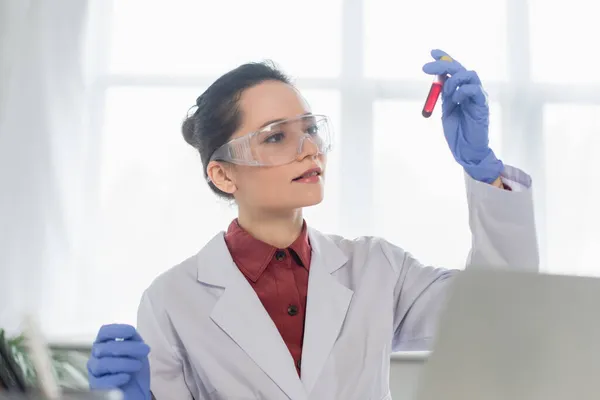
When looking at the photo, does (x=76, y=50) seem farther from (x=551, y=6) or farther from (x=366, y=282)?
(x=551, y=6)

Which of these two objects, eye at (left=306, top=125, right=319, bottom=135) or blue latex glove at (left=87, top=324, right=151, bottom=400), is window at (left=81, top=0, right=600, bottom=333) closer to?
eye at (left=306, top=125, right=319, bottom=135)

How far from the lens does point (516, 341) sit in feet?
1.67

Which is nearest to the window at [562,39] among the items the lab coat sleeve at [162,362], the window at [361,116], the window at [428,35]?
the window at [361,116]

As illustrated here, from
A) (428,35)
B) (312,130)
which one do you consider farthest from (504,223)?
(428,35)

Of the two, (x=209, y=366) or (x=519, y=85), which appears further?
(x=519, y=85)

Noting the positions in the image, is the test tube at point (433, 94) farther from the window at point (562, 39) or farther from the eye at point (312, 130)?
the window at point (562, 39)

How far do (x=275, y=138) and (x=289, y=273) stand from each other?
0.29 m

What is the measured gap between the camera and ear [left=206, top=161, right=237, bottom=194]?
159cm

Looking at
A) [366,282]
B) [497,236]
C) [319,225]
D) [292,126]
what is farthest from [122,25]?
[497,236]

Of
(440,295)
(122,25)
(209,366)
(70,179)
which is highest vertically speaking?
(122,25)

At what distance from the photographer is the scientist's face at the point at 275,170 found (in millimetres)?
1464

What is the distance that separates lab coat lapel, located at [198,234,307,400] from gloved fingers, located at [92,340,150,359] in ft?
0.78

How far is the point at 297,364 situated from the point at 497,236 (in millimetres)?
469

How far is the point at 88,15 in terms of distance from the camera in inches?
99.2
